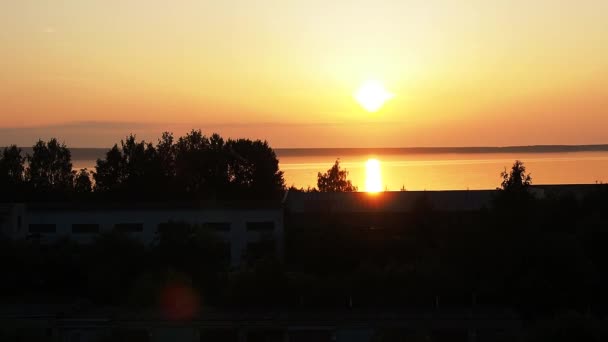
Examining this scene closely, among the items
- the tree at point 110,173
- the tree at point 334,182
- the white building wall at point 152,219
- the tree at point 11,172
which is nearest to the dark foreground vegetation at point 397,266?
the white building wall at point 152,219

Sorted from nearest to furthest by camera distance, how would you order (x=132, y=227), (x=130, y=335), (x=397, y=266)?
(x=130, y=335)
(x=397, y=266)
(x=132, y=227)

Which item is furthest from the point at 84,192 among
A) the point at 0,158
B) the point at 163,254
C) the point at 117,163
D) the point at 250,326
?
the point at 250,326

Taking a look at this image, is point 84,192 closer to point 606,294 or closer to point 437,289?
point 437,289

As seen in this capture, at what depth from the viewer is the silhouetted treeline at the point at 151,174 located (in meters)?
25.5

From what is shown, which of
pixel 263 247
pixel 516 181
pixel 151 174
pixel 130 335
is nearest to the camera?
pixel 130 335

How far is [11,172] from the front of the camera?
2700cm

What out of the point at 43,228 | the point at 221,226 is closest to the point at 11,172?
the point at 43,228

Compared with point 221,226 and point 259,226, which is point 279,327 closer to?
point 259,226

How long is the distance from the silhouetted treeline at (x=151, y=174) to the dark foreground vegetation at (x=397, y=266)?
24.6 feet

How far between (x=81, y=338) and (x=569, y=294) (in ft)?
22.6

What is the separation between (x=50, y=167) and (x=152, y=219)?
1042 cm

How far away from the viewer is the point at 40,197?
2494cm

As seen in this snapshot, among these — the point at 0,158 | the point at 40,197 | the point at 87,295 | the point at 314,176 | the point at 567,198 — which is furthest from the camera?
the point at 314,176

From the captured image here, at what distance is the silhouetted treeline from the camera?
2550cm
